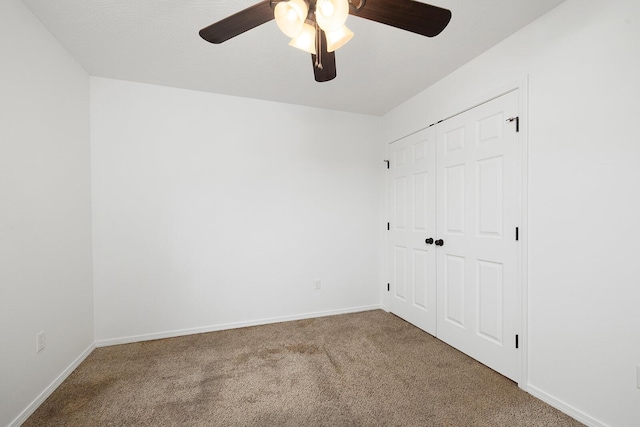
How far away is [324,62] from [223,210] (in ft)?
6.45

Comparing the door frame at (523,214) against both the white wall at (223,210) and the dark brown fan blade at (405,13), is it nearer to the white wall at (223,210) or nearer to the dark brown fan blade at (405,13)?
the dark brown fan blade at (405,13)

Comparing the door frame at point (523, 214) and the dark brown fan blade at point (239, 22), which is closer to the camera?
the dark brown fan blade at point (239, 22)

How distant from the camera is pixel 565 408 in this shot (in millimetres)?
1599

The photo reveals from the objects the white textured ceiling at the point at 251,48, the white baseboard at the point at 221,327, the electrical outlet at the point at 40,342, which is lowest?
the white baseboard at the point at 221,327

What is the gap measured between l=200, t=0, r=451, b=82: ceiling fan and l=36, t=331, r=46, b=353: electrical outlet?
6.90 feet

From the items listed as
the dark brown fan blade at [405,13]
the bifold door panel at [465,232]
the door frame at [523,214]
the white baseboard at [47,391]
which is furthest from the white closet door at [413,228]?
the white baseboard at [47,391]

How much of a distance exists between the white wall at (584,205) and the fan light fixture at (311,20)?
4.67ft

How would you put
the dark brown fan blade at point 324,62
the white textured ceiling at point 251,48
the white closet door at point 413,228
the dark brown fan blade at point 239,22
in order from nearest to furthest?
the dark brown fan blade at point 239,22 → the dark brown fan blade at point 324,62 → the white textured ceiling at point 251,48 → the white closet door at point 413,228

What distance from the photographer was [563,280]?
162 centimetres

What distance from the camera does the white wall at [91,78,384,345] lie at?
252 cm

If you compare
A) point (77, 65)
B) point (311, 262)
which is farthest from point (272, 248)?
point (77, 65)

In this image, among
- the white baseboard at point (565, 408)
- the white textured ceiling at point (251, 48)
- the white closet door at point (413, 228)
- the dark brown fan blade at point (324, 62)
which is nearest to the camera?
the dark brown fan blade at point (324, 62)

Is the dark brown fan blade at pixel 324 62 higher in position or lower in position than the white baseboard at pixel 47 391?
higher

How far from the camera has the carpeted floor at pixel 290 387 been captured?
1572 millimetres
